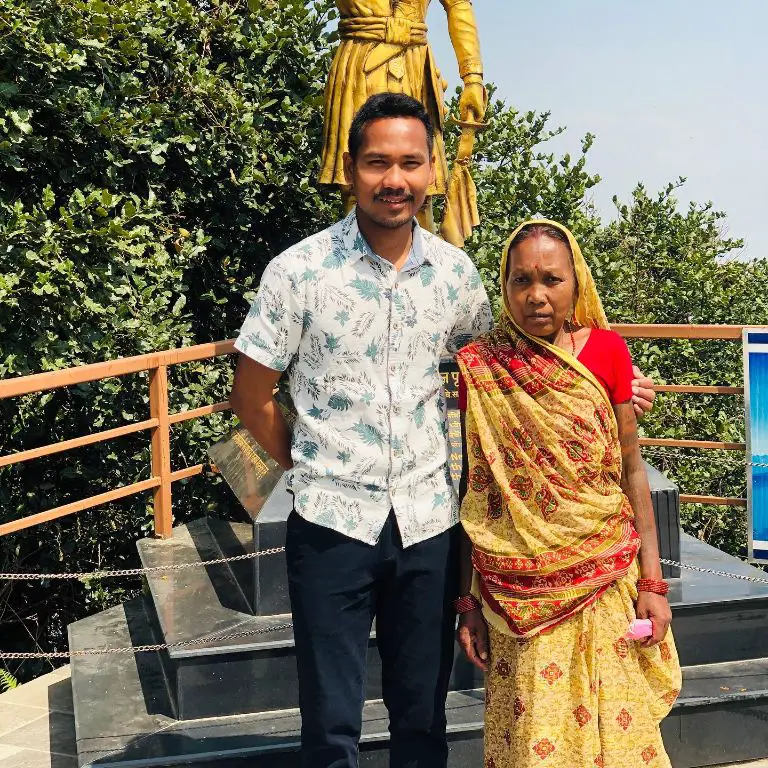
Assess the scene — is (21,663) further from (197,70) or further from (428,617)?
(428,617)

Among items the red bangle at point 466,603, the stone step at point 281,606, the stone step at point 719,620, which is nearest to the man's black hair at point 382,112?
the red bangle at point 466,603

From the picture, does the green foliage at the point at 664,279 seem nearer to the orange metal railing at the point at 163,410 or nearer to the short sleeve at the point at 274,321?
the orange metal railing at the point at 163,410

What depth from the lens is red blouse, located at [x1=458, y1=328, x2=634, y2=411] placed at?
7.16 feet

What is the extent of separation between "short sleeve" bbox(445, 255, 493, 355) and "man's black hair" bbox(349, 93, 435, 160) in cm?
A: 34

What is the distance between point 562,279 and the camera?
7.13 feet

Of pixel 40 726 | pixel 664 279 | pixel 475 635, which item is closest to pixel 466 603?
pixel 475 635

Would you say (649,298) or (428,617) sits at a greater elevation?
(649,298)

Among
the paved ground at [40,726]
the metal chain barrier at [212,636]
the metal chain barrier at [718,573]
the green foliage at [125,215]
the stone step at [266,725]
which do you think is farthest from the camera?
the green foliage at [125,215]

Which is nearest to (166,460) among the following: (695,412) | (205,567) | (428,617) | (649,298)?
(205,567)

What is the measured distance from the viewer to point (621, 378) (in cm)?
219

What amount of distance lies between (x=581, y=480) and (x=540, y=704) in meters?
0.46

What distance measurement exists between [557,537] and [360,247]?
0.72 metres

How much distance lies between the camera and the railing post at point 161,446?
4539 mm

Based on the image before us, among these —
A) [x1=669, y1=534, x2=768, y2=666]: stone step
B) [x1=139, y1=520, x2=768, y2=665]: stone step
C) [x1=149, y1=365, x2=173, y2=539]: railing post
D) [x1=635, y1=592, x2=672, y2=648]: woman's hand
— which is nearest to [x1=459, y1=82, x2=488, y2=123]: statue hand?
[x1=149, y1=365, x2=173, y2=539]: railing post
